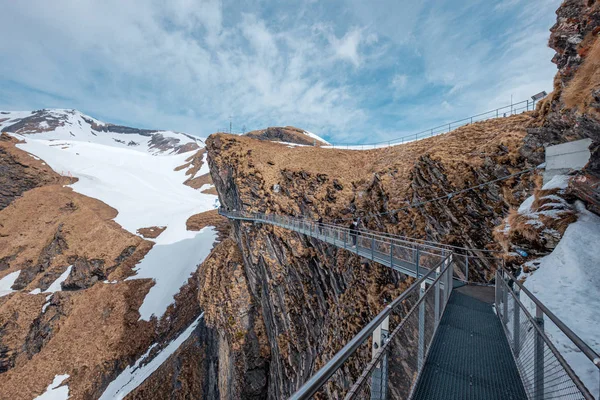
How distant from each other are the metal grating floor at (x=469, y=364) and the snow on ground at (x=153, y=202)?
41272 millimetres

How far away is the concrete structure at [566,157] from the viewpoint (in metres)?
6.68

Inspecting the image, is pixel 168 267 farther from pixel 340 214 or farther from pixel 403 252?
pixel 403 252

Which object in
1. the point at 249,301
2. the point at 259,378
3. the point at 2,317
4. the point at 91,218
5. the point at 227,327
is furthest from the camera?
the point at 91,218

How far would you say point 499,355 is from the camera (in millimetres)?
4656

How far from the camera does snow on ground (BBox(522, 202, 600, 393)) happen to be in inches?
140

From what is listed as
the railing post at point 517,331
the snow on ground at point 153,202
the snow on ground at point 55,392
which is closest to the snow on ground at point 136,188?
the snow on ground at point 153,202

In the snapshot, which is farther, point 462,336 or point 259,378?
point 259,378

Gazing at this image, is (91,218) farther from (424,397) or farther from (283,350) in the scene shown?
(424,397)

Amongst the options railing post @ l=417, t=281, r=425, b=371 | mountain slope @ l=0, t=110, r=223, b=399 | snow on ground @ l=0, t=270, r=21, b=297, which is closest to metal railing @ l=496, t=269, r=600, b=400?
railing post @ l=417, t=281, r=425, b=371

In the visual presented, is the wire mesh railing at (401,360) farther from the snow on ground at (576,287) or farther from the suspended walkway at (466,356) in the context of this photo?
the snow on ground at (576,287)

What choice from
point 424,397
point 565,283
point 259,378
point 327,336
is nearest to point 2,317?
point 259,378

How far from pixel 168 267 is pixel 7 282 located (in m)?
27.9

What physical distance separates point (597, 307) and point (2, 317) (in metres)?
60.6

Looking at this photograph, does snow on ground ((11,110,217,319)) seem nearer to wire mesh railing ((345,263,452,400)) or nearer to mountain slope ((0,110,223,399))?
mountain slope ((0,110,223,399))
